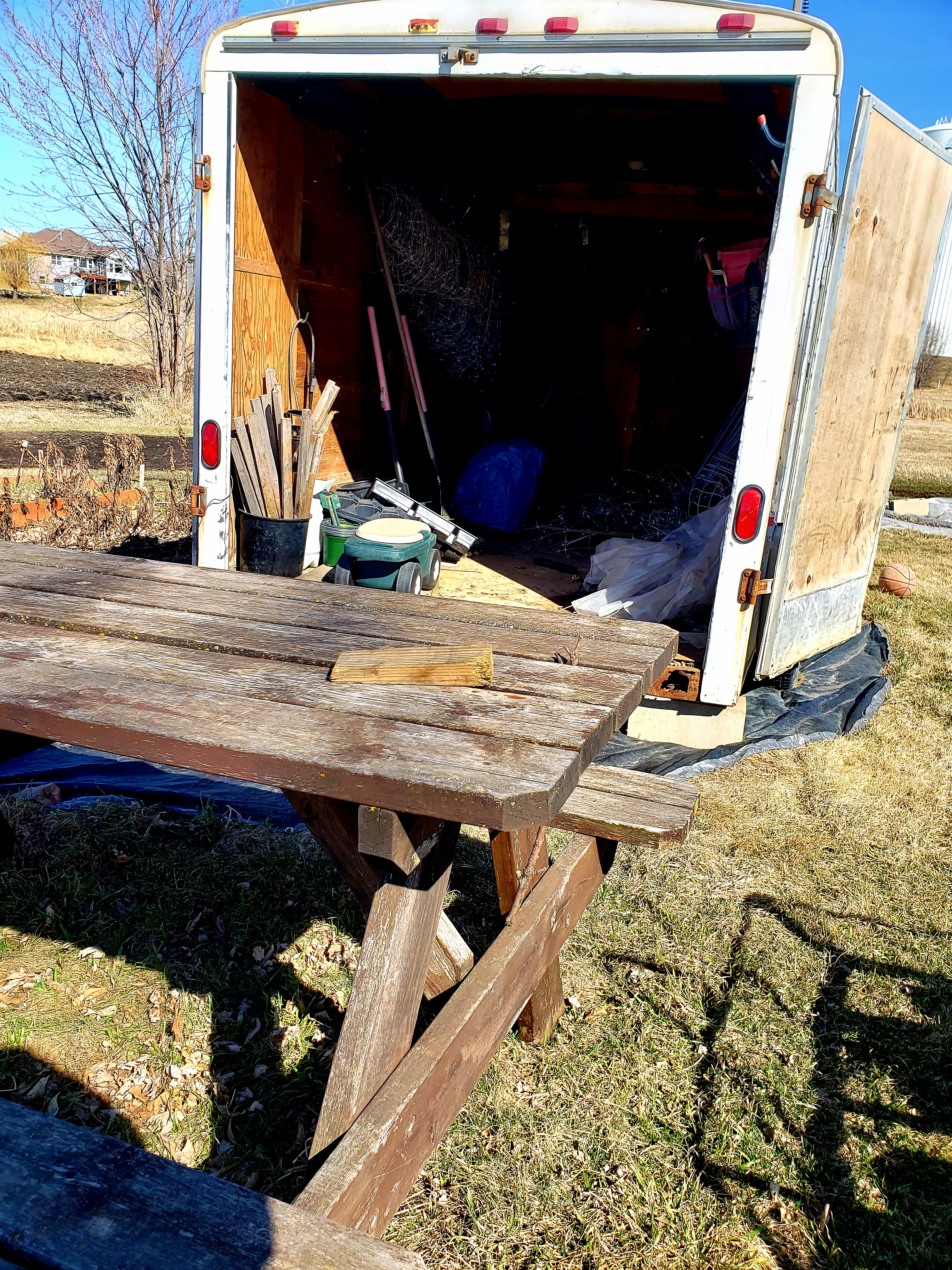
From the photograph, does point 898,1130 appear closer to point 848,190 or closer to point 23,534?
point 848,190

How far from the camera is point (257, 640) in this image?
77.8 inches

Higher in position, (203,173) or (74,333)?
(203,173)

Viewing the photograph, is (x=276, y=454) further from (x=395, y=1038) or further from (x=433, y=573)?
(x=395, y=1038)

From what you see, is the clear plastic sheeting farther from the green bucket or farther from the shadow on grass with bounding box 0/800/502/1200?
the shadow on grass with bounding box 0/800/502/1200

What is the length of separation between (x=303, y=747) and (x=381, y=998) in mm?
518

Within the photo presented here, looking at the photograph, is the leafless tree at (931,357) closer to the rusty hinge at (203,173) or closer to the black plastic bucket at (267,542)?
the black plastic bucket at (267,542)

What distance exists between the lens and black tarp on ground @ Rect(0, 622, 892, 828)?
11.9ft

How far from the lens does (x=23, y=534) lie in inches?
248

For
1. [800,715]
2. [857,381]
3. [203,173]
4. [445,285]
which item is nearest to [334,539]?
[203,173]

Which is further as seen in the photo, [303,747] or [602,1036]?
[602,1036]

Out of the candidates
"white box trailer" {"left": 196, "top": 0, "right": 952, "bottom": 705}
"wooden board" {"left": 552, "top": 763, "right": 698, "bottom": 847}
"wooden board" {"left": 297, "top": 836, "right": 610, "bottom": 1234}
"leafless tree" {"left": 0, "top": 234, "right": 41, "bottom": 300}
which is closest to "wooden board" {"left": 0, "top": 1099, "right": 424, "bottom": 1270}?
"wooden board" {"left": 297, "top": 836, "right": 610, "bottom": 1234}

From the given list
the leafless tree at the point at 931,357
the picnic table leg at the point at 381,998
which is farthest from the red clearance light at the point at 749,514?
the leafless tree at the point at 931,357

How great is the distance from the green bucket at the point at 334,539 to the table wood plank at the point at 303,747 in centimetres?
391

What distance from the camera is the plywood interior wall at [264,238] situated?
4.72 metres
